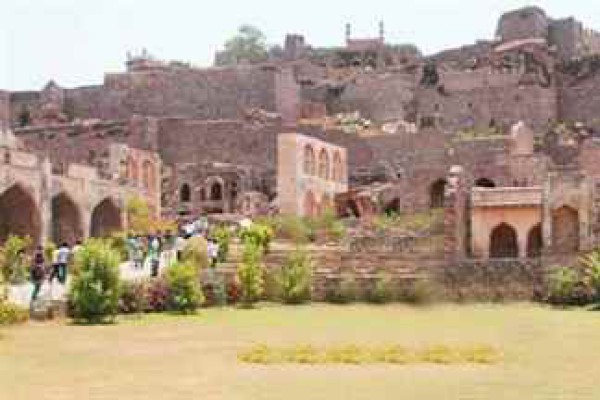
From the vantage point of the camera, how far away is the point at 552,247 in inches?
1609

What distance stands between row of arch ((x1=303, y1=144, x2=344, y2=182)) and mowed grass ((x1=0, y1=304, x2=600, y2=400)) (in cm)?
2034

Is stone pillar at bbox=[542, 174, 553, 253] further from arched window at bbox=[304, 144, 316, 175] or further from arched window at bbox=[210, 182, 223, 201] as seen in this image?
arched window at bbox=[210, 182, 223, 201]

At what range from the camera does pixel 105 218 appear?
46719mm

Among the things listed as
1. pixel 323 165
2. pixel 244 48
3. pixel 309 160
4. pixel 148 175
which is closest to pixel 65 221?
pixel 148 175

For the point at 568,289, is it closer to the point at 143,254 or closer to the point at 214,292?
the point at 214,292

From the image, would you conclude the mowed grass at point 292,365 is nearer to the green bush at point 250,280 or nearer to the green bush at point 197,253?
the green bush at point 250,280

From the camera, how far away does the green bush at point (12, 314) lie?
24962 mm

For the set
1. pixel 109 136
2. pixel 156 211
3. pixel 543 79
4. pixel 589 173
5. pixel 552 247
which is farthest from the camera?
pixel 543 79

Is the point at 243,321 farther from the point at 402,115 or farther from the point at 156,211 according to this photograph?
the point at 402,115

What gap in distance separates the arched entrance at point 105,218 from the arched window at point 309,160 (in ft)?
24.9

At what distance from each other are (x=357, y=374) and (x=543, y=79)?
146ft

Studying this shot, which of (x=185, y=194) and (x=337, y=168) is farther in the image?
(x=185, y=194)

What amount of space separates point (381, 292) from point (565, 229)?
36.8 ft

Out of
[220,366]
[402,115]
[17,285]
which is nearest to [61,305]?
[17,285]
